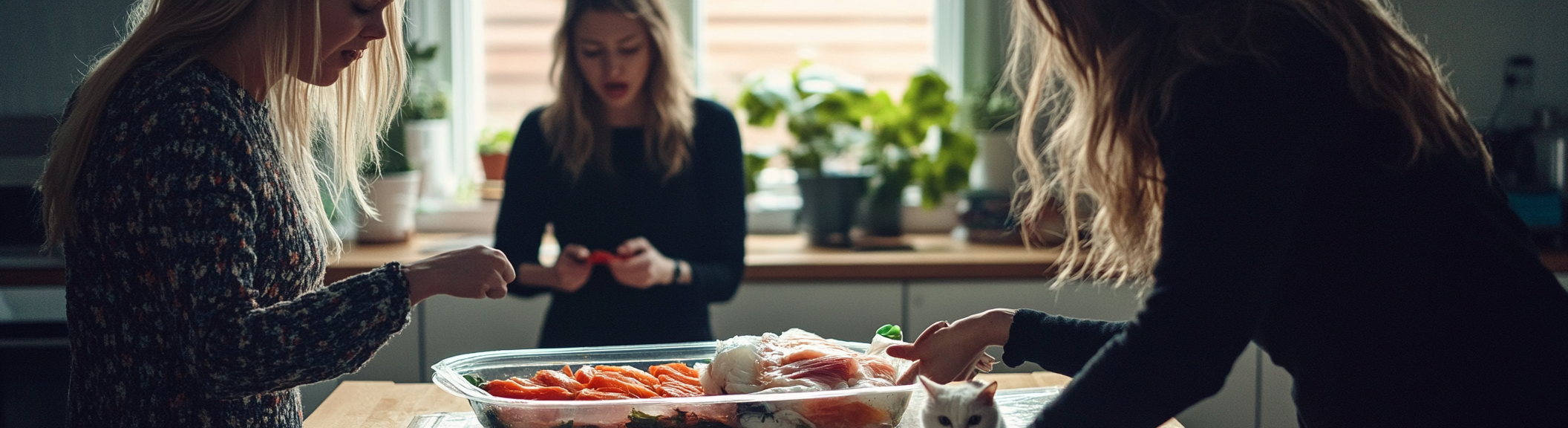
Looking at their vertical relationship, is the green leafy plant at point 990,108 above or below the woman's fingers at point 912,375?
above

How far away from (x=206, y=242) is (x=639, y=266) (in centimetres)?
97

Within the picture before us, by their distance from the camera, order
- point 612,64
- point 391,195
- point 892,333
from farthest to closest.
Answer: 1. point 391,195
2. point 612,64
3. point 892,333

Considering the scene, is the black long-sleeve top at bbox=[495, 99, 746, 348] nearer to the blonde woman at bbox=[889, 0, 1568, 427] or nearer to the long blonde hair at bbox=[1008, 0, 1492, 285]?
the long blonde hair at bbox=[1008, 0, 1492, 285]

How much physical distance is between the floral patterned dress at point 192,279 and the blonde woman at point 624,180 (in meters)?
1.03

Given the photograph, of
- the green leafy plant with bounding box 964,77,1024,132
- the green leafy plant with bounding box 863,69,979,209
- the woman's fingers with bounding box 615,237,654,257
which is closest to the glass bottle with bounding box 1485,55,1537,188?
the green leafy plant with bounding box 964,77,1024,132

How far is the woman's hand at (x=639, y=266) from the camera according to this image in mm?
1770

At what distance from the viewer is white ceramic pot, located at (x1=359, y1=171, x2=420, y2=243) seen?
8.63ft

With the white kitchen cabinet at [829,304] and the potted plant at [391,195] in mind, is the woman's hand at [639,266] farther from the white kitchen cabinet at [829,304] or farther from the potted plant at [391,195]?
the potted plant at [391,195]

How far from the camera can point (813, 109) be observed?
8.73ft

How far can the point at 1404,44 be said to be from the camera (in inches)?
36.4

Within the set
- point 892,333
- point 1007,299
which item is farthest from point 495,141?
point 892,333

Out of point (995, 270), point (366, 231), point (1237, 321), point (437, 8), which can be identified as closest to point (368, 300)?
point (1237, 321)

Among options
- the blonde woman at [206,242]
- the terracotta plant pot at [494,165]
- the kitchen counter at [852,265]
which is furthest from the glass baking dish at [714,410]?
the terracotta plant pot at [494,165]

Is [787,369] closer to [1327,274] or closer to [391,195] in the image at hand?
[1327,274]
